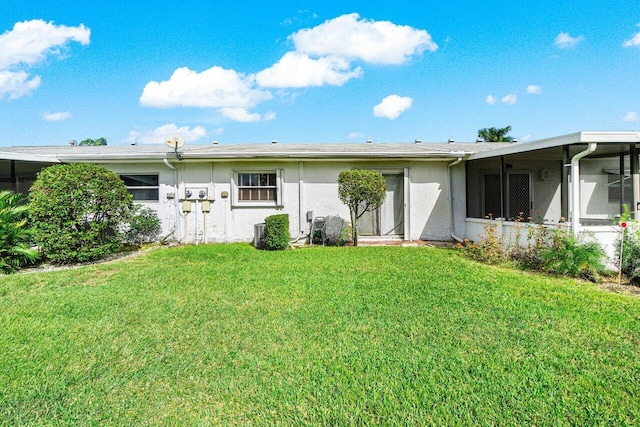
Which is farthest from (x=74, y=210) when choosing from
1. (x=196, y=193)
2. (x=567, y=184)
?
(x=567, y=184)

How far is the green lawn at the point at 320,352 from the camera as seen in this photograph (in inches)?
94.4

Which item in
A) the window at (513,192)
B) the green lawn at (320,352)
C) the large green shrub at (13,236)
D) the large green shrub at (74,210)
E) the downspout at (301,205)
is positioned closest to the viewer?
the green lawn at (320,352)

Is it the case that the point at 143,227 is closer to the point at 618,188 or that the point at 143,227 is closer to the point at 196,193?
the point at 196,193

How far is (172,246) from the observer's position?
977 centimetres

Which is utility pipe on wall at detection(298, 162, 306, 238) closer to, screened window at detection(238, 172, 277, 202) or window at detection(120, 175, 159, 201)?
screened window at detection(238, 172, 277, 202)

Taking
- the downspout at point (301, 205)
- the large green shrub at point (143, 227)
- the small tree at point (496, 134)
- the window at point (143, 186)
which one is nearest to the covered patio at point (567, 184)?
the downspout at point (301, 205)

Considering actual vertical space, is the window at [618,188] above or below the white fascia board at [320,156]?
below

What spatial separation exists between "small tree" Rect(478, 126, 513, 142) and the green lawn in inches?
898

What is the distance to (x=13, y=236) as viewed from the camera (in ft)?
23.0

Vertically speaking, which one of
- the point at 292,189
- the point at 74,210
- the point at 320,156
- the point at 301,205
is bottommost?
the point at 74,210

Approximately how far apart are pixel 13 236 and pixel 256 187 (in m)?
5.78

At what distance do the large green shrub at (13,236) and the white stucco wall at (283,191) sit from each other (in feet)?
Answer: 10.9

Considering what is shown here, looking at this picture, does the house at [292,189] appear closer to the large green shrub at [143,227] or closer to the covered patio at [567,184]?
the large green shrub at [143,227]

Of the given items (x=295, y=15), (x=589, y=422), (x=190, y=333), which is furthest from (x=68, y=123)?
(x=589, y=422)
